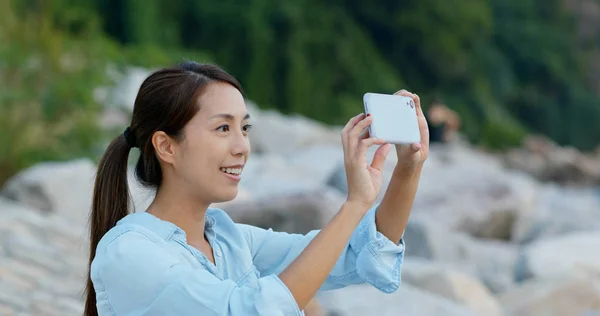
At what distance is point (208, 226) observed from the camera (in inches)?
74.0

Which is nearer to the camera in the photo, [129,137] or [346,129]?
[346,129]

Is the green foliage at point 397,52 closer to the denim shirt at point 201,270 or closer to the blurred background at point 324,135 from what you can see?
the blurred background at point 324,135

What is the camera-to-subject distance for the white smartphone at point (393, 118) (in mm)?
1738

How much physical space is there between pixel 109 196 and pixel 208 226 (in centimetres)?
18

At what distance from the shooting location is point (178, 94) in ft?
5.79

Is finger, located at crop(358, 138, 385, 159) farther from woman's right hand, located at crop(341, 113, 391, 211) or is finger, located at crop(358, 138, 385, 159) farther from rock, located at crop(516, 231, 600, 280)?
rock, located at crop(516, 231, 600, 280)

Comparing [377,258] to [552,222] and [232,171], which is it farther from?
[552,222]

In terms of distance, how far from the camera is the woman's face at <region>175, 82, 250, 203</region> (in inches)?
68.9

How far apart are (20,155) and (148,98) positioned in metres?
5.80

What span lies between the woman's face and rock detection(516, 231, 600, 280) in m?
4.05

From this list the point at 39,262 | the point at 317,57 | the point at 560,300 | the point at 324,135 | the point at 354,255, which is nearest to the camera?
the point at 354,255

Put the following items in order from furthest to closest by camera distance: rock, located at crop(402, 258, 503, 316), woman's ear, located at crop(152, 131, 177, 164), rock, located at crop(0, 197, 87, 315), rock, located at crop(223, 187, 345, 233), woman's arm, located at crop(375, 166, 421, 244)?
1. rock, located at crop(223, 187, 345, 233)
2. rock, located at crop(402, 258, 503, 316)
3. rock, located at crop(0, 197, 87, 315)
4. woman's arm, located at crop(375, 166, 421, 244)
5. woman's ear, located at crop(152, 131, 177, 164)

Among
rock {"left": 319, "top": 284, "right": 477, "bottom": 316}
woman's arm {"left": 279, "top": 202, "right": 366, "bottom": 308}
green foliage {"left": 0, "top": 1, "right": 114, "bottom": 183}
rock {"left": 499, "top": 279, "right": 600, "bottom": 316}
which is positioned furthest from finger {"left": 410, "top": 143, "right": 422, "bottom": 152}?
green foliage {"left": 0, "top": 1, "right": 114, "bottom": 183}

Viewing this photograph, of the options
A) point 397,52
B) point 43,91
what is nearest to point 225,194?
point 43,91
